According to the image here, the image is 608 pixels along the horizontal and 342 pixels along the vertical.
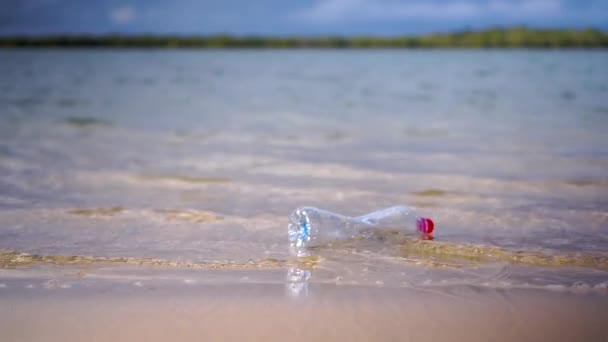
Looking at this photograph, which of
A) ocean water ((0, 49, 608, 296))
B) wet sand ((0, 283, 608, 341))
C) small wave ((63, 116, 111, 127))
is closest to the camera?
wet sand ((0, 283, 608, 341))

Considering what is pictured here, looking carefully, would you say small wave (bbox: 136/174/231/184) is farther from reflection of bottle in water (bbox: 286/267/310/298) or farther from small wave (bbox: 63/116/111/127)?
small wave (bbox: 63/116/111/127)

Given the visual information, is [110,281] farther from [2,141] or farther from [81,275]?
[2,141]

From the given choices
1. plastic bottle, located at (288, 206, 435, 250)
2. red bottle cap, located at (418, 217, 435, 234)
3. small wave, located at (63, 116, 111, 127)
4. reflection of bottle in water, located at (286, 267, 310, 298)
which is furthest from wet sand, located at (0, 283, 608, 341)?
small wave, located at (63, 116, 111, 127)

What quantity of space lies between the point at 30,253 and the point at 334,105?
493 inches

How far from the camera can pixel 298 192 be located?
6508mm

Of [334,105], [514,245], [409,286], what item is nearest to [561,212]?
[514,245]

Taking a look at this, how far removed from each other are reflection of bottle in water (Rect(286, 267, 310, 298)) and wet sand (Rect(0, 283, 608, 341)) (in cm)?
4

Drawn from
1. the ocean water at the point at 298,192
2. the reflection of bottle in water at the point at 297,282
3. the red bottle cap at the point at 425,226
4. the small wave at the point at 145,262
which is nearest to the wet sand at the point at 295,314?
the reflection of bottle in water at the point at 297,282

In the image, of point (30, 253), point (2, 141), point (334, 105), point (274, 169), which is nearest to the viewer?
point (30, 253)

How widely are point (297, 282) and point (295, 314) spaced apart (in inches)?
19.3

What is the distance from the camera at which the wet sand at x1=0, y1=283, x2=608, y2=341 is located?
3.18 metres

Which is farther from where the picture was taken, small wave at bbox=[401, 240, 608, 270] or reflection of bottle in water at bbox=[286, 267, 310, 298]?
small wave at bbox=[401, 240, 608, 270]

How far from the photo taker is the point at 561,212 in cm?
569

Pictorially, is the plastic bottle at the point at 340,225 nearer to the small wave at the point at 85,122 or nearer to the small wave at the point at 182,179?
the small wave at the point at 182,179
